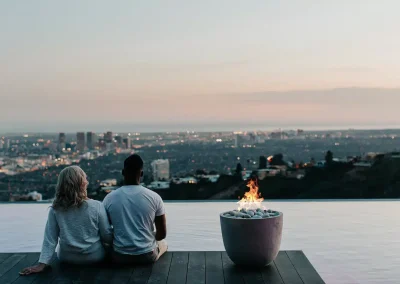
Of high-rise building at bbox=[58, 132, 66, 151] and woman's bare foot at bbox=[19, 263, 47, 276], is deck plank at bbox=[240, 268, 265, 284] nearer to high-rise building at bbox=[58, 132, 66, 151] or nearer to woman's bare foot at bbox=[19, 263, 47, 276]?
woman's bare foot at bbox=[19, 263, 47, 276]

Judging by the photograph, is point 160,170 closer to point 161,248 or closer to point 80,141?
point 80,141

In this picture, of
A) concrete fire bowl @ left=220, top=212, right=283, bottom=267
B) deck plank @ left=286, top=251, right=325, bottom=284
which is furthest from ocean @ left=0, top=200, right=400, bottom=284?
concrete fire bowl @ left=220, top=212, right=283, bottom=267

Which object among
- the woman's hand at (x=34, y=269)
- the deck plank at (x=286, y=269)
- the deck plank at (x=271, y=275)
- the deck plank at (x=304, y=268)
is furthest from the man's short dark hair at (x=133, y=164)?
the deck plank at (x=304, y=268)

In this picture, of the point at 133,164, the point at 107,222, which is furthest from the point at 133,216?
the point at 133,164

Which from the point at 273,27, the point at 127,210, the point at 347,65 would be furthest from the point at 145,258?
the point at 347,65

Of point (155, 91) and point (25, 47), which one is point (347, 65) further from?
point (25, 47)

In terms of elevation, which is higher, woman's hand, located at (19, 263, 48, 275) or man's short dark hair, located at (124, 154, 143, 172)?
man's short dark hair, located at (124, 154, 143, 172)
